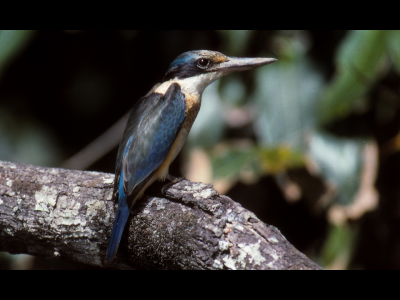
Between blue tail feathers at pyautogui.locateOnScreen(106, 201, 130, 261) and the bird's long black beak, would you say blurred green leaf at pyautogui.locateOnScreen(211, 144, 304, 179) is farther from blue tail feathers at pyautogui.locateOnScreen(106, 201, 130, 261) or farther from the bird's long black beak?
blue tail feathers at pyautogui.locateOnScreen(106, 201, 130, 261)

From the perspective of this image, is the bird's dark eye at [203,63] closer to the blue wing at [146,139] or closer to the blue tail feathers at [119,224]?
the blue wing at [146,139]

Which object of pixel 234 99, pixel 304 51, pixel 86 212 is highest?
pixel 304 51

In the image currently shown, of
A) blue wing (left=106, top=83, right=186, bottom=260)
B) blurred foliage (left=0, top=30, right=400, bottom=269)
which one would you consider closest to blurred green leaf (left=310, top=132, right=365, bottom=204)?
blurred foliage (left=0, top=30, right=400, bottom=269)

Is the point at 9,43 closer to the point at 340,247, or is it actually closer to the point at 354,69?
the point at 354,69

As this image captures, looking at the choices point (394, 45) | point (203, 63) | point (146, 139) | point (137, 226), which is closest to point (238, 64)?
point (203, 63)

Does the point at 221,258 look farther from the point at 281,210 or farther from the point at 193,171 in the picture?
the point at 281,210
